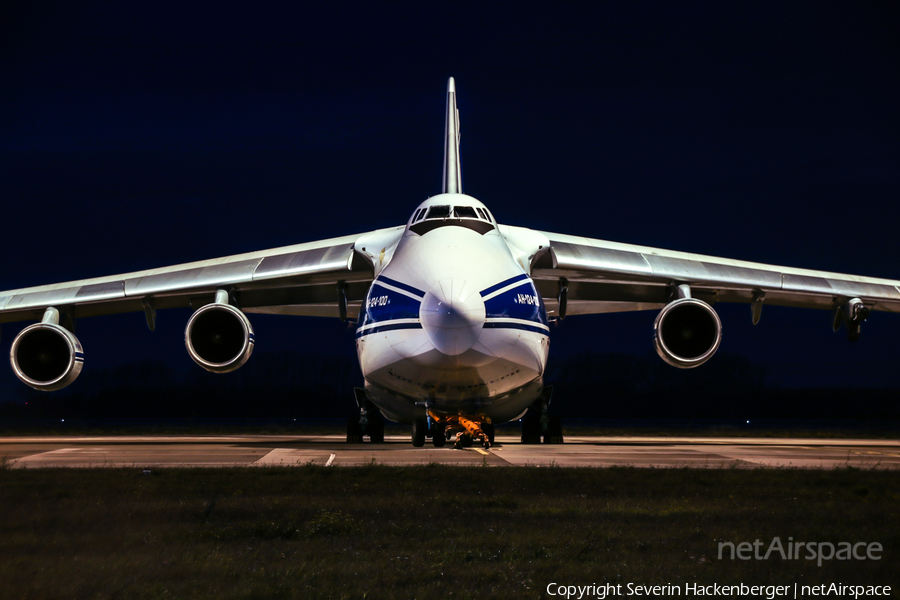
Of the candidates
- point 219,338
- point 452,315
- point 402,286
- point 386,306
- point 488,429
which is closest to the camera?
point 452,315

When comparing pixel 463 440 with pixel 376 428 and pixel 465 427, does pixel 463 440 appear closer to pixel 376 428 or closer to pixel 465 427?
pixel 465 427

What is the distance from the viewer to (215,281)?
49.4 feet

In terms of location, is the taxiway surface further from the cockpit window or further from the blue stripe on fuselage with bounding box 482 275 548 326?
the cockpit window

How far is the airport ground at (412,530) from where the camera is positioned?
4.33m

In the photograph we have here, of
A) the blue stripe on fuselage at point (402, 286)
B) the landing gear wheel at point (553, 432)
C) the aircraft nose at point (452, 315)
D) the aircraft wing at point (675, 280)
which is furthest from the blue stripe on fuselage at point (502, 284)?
the landing gear wheel at point (553, 432)

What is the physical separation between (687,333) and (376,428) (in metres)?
6.11

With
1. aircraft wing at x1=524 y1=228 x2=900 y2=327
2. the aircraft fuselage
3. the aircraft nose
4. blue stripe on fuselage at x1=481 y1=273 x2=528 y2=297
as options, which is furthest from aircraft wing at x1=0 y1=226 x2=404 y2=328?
the aircraft nose

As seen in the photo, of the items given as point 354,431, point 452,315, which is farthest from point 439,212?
point 354,431

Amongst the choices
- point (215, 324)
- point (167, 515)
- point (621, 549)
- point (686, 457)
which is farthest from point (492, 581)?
point (215, 324)

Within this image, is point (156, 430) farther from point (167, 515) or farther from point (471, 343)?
point (167, 515)

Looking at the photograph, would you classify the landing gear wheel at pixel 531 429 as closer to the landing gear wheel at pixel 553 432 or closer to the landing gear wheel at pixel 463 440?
the landing gear wheel at pixel 553 432

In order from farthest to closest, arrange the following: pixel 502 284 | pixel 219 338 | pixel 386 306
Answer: pixel 219 338 → pixel 386 306 → pixel 502 284

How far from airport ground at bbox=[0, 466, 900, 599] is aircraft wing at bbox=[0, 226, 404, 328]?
6131 millimetres

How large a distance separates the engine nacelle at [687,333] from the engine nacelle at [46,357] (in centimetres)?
952
